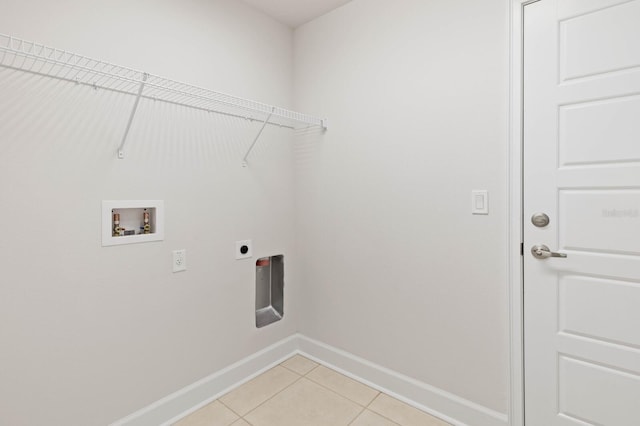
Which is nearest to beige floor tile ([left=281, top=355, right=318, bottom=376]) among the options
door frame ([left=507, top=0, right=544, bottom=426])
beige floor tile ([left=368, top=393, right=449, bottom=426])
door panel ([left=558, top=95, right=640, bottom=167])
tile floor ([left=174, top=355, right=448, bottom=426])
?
tile floor ([left=174, top=355, right=448, bottom=426])

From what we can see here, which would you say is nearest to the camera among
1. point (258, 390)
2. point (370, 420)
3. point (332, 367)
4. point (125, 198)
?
point (125, 198)

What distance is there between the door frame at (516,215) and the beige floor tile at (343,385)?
0.78m

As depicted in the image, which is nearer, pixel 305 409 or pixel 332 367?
pixel 305 409

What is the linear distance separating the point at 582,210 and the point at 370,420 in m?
1.51

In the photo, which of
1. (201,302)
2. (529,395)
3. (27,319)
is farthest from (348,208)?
(27,319)

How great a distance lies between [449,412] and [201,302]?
5.12ft

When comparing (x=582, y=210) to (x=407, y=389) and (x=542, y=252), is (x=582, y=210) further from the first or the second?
(x=407, y=389)

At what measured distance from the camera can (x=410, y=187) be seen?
1.90 m

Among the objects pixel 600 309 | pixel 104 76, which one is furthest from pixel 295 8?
pixel 600 309

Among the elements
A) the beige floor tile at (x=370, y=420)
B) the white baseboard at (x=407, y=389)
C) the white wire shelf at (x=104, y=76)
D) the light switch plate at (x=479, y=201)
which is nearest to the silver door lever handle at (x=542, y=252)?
the light switch plate at (x=479, y=201)

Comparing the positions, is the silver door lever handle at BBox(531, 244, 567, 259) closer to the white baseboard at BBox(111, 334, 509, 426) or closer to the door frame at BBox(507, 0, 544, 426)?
the door frame at BBox(507, 0, 544, 426)

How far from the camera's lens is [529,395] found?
5.05 ft

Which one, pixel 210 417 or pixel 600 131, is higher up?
pixel 600 131

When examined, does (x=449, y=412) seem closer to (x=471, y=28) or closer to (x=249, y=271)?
(x=249, y=271)
